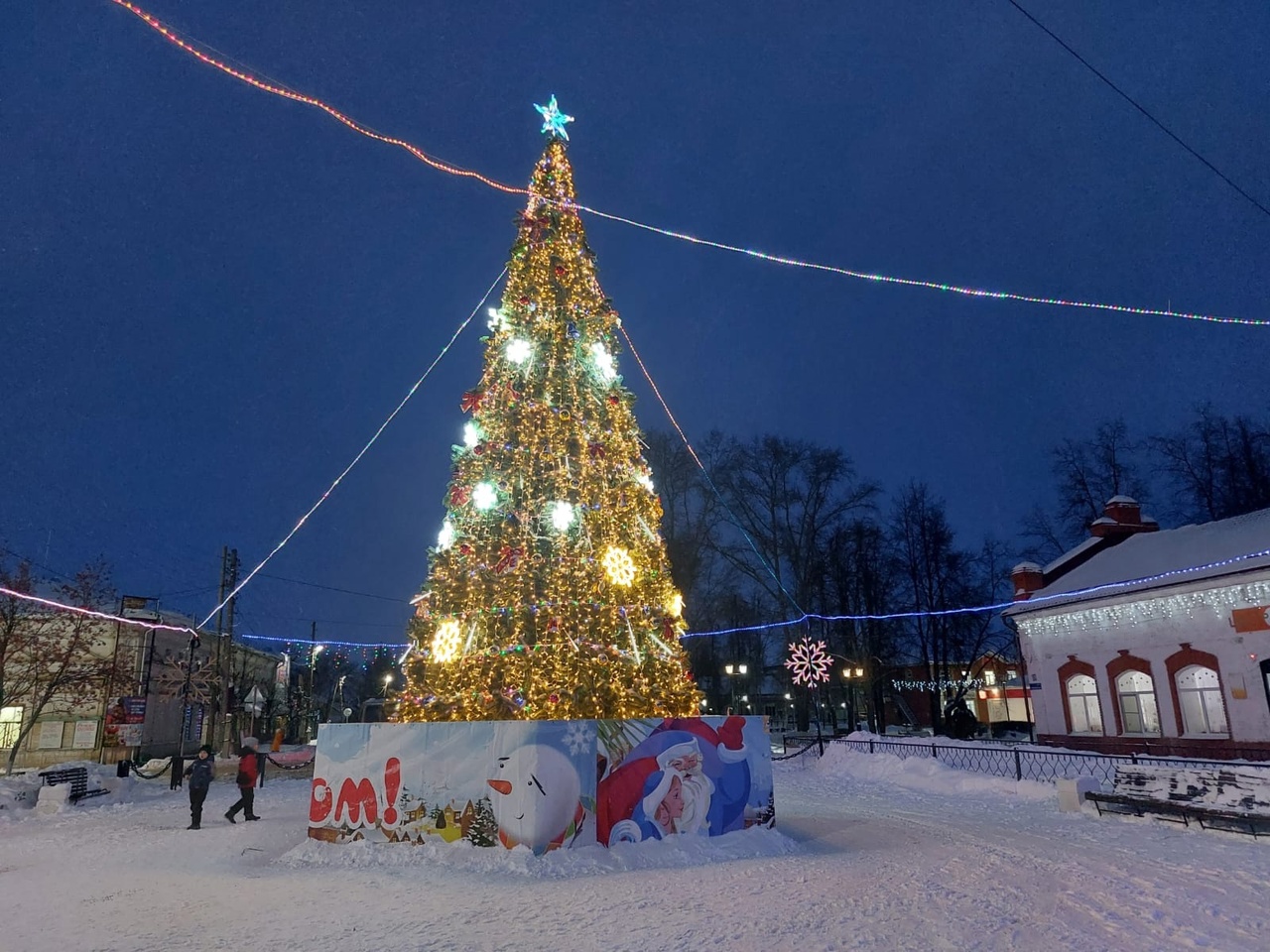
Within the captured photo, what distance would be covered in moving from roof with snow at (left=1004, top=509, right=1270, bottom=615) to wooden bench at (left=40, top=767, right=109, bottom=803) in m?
26.2

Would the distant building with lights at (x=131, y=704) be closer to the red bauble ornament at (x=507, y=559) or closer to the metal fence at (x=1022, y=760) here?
the red bauble ornament at (x=507, y=559)

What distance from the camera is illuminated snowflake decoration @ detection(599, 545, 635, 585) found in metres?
12.0

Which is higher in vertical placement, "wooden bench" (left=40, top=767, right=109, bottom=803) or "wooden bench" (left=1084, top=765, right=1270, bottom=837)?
"wooden bench" (left=1084, top=765, right=1270, bottom=837)

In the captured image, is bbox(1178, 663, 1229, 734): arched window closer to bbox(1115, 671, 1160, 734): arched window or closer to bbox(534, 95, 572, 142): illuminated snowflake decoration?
bbox(1115, 671, 1160, 734): arched window

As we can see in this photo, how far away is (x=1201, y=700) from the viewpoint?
21.0 m

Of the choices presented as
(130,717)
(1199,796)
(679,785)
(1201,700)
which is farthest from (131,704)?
(1201,700)

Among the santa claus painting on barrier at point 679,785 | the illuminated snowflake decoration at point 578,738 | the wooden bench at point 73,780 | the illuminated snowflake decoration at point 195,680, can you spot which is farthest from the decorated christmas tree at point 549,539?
the illuminated snowflake decoration at point 195,680

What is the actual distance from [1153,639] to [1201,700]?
1.83 meters

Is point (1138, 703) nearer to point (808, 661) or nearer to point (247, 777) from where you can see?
point (808, 661)

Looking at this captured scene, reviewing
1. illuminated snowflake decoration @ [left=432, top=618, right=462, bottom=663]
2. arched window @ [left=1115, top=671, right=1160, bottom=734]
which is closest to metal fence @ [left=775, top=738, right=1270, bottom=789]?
arched window @ [left=1115, top=671, right=1160, bottom=734]

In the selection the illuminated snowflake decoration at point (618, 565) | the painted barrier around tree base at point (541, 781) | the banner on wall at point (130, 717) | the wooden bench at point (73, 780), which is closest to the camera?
the painted barrier around tree base at point (541, 781)

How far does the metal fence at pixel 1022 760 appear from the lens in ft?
57.6

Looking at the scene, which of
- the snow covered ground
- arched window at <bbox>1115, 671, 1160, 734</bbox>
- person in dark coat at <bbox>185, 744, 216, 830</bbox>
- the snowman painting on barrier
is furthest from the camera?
arched window at <bbox>1115, 671, 1160, 734</bbox>

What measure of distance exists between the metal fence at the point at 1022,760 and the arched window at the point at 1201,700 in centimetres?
106
